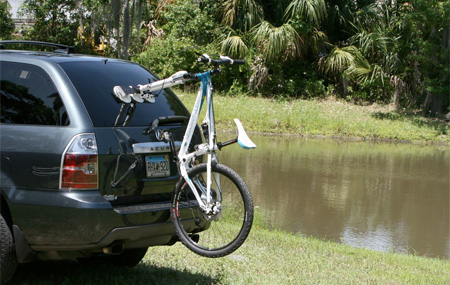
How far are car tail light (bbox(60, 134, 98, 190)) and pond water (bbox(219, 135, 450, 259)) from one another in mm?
5675

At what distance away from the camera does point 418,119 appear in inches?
912

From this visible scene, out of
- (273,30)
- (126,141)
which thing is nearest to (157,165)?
(126,141)

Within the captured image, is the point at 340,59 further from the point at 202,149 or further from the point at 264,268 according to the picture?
the point at 202,149

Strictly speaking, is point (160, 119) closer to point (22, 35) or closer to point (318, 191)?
point (318, 191)

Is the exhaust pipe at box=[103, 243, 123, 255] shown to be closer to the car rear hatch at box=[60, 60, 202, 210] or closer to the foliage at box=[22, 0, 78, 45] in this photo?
the car rear hatch at box=[60, 60, 202, 210]

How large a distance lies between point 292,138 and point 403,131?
12.4 feet

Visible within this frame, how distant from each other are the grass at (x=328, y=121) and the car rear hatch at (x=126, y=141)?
1603cm

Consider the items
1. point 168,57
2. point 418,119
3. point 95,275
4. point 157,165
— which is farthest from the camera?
point 168,57

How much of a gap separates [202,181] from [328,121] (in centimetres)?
1748

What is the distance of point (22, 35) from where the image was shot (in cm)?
3203

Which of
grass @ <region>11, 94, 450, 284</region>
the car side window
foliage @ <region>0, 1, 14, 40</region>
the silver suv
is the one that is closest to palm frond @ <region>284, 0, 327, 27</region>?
foliage @ <region>0, 1, 14, 40</region>

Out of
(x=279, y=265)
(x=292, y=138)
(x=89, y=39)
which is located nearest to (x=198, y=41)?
(x=89, y=39)

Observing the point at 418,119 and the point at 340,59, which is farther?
the point at 340,59

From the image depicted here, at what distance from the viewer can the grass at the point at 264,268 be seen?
17.2 ft
